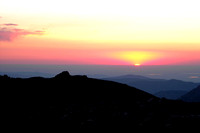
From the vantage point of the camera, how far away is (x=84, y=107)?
97.5 feet

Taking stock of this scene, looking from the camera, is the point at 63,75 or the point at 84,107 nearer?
the point at 84,107

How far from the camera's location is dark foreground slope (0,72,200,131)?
24125 millimetres

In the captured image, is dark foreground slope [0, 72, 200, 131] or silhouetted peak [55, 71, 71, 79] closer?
dark foreground slope [0, 72, 200, 131]

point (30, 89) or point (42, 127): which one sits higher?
point (30, 89)

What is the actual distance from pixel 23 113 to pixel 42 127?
5.06 metres

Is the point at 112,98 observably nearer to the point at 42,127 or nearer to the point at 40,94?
the point at 40,94

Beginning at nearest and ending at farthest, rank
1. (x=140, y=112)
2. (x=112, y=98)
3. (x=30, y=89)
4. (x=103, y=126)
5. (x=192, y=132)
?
(x=192, y=132) < (x=103, y=126) < (x=140, y=112) < (x=112, y=98) < (x=30, y=89)

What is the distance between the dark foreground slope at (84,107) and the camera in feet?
79.2

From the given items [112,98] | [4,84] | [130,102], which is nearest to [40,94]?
[4,84]

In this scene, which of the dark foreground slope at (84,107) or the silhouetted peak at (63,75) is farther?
the silhouetted peak at (63,75)

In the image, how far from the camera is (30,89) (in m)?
36.3

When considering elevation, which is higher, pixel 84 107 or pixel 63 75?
pixel 63 75

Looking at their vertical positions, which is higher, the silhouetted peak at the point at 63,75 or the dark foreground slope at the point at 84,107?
the silhouetted peak at the point at 63,75

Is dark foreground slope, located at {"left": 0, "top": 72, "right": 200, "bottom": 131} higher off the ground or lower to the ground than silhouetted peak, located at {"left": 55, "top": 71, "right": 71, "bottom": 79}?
lower
